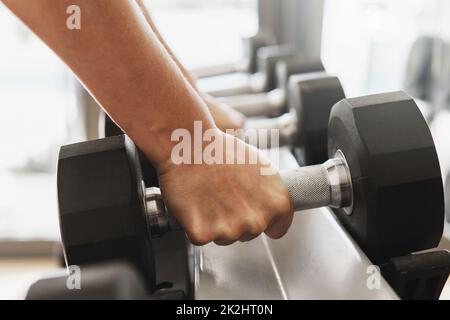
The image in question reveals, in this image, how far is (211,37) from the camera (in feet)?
7.20

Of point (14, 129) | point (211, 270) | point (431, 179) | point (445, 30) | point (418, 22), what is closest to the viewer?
point (431, 179)

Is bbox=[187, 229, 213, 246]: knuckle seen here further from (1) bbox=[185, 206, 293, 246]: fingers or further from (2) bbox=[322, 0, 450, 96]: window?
(2) bbox=[322, 0, 450, 96]: window

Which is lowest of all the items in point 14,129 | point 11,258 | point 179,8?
point 11,258

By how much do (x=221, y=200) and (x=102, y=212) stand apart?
0.48 feet

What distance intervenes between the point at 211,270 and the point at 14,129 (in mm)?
1932

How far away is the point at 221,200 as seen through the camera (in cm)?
60

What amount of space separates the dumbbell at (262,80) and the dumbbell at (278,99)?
134mm

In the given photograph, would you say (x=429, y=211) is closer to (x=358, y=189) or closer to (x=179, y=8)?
(x=358, y=189)

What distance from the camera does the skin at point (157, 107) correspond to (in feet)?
1.77

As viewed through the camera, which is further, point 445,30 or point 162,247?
point 445,30

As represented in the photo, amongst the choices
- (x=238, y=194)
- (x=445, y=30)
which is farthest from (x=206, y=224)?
(x=445, y=30)

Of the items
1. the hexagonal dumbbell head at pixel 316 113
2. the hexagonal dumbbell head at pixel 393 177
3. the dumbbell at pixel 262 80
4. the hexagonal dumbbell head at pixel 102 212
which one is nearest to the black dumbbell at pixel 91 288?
the hexagonal dumbbell head at pixel 102 212

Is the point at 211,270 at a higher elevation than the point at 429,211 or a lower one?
lower

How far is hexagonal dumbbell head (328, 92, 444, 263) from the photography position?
0.57 meters
